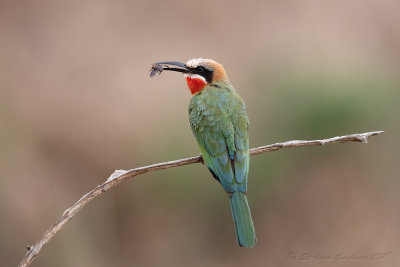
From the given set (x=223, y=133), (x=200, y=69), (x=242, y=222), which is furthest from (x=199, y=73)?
(x=242, y=222)

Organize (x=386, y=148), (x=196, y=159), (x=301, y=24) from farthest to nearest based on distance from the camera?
(x=301, y=24), (x=386, y=148), (x=196, y=159)

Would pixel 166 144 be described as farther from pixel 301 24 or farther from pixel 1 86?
pixel 301 24

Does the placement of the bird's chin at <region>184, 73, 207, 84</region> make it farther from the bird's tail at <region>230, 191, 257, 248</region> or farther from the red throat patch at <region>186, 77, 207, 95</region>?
the bird's tail at <region>230, 191, 257, 248</region>

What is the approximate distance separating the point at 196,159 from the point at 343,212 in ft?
11.0

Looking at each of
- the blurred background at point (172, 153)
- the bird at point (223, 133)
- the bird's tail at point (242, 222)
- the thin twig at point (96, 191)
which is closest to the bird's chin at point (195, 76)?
the bird at point (223, 133)

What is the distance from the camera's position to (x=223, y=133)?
11.3 feet

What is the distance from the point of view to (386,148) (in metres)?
6.18

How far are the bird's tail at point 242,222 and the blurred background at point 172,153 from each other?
2.46 meters

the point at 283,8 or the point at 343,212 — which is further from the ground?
the point at 283,8

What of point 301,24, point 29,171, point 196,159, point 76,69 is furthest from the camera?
point 301,24

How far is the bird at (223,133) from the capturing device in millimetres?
3131

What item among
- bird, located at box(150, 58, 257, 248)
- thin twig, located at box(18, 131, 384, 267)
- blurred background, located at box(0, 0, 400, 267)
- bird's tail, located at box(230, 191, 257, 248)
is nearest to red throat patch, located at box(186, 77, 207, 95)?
bird, located at box(150, 58, 257, 248)

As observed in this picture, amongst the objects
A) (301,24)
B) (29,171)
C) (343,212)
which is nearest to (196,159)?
(29,171)

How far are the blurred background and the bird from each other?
1.76m
